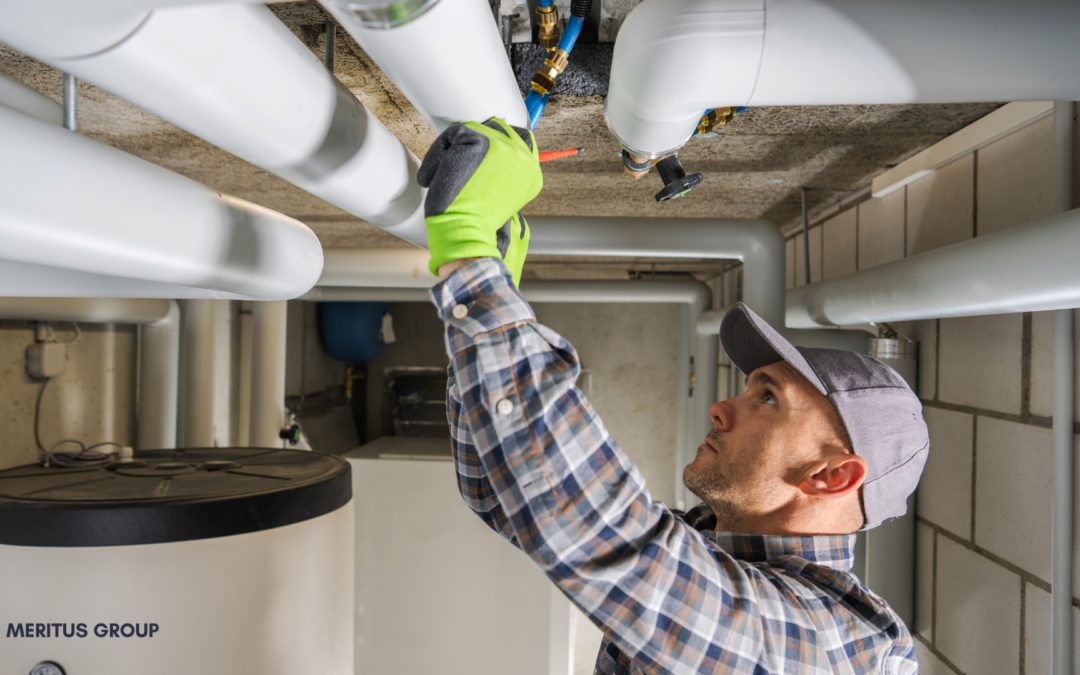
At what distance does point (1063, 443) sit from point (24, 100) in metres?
1.73

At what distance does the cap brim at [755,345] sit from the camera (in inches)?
30.7

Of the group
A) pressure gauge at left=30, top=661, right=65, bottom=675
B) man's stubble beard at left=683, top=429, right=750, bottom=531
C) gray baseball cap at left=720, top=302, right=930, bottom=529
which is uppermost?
gray baseball cap at left=720, top=302, right=930, bottom=529

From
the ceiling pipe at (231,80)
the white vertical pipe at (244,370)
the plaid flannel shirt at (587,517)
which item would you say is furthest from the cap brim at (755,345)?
the white vertical pipe at (244,370)

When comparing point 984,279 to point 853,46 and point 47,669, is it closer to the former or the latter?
point 853,46

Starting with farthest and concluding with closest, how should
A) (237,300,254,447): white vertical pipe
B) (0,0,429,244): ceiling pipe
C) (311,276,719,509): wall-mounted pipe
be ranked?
1. (237,300,254,447): white vertical pipe
2. (311,276,719,509): wall-mounted pipe
3. (0,0,429,244): ceiling pipe

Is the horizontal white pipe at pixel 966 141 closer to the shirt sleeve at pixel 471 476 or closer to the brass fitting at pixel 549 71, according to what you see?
the brass fitting at pixel 549 71

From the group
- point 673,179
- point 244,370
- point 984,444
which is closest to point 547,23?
point 673,179

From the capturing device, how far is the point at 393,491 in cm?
267

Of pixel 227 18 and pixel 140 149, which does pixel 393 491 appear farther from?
pixel 227 18

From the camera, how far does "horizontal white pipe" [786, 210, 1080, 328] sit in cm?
65

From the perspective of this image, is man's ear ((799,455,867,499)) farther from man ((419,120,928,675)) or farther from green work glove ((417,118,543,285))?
green work glove ((417,118,543,285))

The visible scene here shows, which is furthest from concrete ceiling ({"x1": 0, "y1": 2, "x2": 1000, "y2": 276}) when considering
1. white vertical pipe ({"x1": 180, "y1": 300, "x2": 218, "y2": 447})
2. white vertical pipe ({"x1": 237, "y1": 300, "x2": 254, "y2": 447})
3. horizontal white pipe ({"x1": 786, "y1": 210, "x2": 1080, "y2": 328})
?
white vertical pipe ({"x1": 237, "y1": 300, "x2": 254, "y2": 447})

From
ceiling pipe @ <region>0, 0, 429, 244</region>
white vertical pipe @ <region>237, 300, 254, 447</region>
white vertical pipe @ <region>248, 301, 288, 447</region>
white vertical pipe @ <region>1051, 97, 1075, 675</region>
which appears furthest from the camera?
white vertical pipe @ <region>237, 300, 254, 447</region>

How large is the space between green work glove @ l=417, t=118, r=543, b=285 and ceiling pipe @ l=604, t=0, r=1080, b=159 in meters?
0.17
